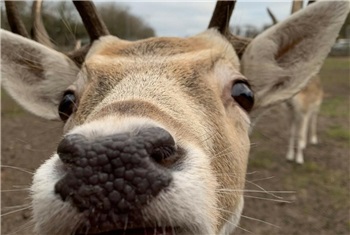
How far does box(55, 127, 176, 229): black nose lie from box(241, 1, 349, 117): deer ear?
7.28 feet

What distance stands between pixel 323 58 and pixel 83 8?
6.58ft

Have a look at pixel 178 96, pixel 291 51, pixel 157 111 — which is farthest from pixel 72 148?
pixel 291 51

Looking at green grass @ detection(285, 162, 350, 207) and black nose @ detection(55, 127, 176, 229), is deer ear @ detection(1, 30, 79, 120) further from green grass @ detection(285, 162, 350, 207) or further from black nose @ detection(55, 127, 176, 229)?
green grass @ detection(285, 162, 350, 207)

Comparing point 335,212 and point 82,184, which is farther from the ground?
point 82,184

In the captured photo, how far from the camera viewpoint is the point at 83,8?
414 centimetres

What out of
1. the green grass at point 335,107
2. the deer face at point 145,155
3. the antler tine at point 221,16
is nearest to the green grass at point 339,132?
the green grass at point 335,107

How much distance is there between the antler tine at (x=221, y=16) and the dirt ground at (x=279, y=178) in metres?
1.08

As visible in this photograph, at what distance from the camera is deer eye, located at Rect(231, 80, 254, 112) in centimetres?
342

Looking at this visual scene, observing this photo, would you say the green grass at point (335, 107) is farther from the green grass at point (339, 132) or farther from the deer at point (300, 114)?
the deer at point (300, 114)

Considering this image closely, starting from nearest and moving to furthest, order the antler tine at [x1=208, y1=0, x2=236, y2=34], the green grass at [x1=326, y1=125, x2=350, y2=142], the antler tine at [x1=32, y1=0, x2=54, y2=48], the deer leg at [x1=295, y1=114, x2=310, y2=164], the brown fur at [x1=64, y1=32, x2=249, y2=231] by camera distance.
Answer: the brown fur at [x1=64, y1=32, x2=249, y2=231]
the antler tine at [x1=208, y1=0, x2=236, y2=34]
the antler tine at [x1=32, y1=0, x2=54, y2=48]
the deer leg at [x1=295, y1=114, x2=310, y2=164]
the green grass at [x1=326, y1=125, x2=350, y2=142]

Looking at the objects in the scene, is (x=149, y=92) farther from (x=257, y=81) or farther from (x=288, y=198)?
(x=288, y=198)

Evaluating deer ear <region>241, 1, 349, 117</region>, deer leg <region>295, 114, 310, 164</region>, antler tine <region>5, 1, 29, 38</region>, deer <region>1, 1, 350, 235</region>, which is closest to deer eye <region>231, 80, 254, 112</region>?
deer <region>1, 1, 350, 235</region>

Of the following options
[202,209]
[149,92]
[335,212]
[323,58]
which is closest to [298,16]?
[323,58]

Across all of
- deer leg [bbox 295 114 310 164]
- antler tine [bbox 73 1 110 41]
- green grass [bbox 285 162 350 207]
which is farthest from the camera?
deer leg [bbox 295 114 310 164]
